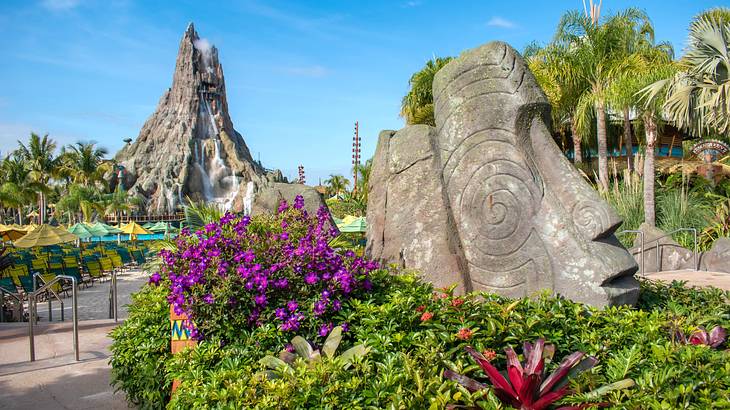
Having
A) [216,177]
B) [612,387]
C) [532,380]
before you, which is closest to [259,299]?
[532,380]

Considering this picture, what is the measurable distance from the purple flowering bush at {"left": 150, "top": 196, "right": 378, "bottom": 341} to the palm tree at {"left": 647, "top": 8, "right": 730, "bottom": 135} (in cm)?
1084

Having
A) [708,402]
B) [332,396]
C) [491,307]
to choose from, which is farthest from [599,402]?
[332,396]

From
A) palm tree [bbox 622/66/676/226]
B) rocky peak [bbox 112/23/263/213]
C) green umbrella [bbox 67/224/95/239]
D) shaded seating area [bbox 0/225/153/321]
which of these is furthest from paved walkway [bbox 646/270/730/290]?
rocky peak [bbox 112/23/263/213]

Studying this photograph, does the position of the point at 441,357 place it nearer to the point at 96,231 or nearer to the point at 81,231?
the point at 81,231

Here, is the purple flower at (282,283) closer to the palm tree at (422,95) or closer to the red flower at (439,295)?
the red flower at (439,295)

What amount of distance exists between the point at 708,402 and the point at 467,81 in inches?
140

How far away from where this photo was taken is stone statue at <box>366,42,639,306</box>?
475 centimetres

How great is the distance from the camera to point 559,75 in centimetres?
1870

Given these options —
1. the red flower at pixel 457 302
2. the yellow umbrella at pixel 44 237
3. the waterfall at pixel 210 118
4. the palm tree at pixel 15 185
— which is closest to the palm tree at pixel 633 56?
the red flower at pixel 457 302

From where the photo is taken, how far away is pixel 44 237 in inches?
642

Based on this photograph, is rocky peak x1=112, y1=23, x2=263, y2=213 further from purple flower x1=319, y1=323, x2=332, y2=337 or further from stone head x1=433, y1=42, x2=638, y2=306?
purple flower x1=319, y1=323, x2=332, y2=337

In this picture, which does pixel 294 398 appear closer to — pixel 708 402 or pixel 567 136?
pixel 708 402

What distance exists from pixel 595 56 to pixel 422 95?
7924mm

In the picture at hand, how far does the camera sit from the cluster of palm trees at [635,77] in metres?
12.2
